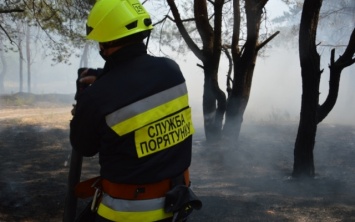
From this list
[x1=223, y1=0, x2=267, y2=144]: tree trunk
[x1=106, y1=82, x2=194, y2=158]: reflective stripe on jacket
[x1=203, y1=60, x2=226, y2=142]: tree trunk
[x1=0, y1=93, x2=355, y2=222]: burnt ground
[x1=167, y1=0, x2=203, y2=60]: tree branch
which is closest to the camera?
[x1=106, y1=82, x2=194, y2=158]: reflective stripe on jacket

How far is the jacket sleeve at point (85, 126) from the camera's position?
1.96 m

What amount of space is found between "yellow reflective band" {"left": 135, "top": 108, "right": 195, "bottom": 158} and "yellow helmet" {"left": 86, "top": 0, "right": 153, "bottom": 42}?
523mm

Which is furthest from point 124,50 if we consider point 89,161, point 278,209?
point 89,161

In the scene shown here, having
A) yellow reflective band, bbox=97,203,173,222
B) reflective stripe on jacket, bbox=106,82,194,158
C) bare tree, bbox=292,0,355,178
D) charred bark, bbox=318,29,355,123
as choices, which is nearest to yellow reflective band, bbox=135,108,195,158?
reflective stripe on jacket, bbox=106,82,194,158

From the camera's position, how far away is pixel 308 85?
6781 mm

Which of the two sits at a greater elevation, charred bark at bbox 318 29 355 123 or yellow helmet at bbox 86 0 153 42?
yellow helmet at bbox 86 0 153 42

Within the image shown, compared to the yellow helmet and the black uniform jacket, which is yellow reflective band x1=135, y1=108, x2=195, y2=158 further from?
the yellow helmet

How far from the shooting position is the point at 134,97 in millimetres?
1971

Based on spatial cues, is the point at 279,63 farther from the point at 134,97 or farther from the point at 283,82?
the point at 134,97

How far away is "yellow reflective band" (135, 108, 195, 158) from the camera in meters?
2.01

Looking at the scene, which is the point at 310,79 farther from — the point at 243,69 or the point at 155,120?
the point at 155,120

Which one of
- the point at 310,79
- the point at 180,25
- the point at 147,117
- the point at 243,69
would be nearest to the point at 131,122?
the point at 147,117

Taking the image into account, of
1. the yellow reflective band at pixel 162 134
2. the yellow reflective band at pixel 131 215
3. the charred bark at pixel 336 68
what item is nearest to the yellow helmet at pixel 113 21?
the yellow reflective band at pixel 162 134

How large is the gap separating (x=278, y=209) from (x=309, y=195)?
1.07 m
